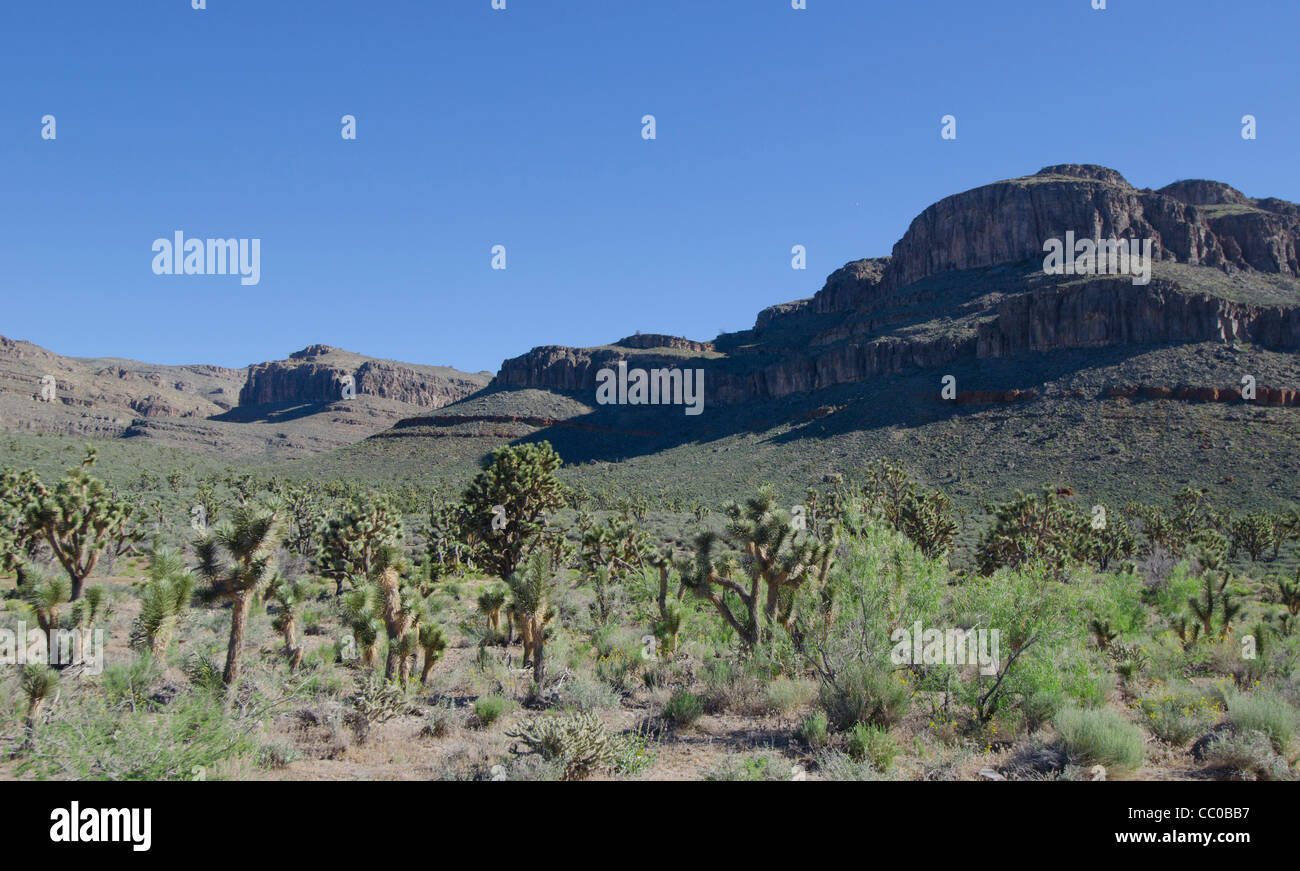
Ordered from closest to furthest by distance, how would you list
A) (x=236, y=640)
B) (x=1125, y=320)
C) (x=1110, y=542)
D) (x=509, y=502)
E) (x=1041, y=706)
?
(x=1041, y=706)
(x=236, y=640)
(x=509, y=502)
(x=1110, y=542)
(x=1125, y=320)

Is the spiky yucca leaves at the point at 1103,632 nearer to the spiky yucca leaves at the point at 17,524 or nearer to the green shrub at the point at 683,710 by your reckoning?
the green shrub at the point at 683,710

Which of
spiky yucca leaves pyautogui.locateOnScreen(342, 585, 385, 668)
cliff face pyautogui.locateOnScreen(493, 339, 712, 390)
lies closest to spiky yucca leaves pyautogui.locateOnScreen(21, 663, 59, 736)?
spiky yucca leaves pyautogui.locateOnScreen(342, 585, 385, 668)

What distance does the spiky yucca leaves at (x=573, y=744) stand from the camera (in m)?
7.46

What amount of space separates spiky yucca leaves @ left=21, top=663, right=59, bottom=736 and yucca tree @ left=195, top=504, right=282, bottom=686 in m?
1.96

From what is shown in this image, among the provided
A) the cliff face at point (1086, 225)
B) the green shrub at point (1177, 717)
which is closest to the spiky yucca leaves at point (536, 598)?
the green shrub at point (1177, 717)

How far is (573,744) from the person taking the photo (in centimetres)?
751

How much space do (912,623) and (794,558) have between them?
2615mm

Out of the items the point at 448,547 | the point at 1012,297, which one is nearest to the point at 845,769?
the point at 448,547

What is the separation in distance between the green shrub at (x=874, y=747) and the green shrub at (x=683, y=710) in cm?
252

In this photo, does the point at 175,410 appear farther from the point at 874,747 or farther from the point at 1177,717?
Result: the point at 1177,717

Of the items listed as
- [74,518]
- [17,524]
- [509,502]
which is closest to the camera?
[74,518]

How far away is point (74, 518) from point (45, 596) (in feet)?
36.7

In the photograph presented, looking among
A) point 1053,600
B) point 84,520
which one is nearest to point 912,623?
point 1053,600
